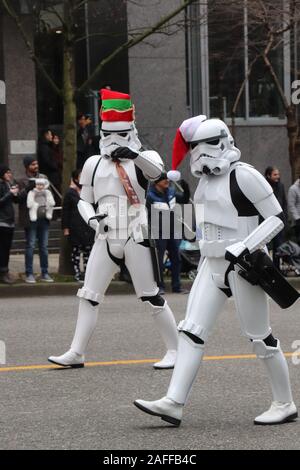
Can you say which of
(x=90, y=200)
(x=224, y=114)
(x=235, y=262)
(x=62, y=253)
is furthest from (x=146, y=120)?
(x=235, y=262)

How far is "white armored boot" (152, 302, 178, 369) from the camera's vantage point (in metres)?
8.53

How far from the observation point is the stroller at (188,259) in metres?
15.7

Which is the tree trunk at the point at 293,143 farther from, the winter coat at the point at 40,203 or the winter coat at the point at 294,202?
the winter coat at the point at 40,203

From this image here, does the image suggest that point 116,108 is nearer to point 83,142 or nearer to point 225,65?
point 83,142

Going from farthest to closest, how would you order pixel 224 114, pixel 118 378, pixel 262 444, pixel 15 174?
pixel 224 114 → pixel 15 174 → pixel 118 378 → pixel 262 444

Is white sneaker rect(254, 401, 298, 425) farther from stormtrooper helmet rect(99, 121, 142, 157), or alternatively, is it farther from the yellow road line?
stormtrooper helmet rect(99, 121, 142, 157)

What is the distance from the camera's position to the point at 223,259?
654cm

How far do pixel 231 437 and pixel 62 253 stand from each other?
32.0 ft

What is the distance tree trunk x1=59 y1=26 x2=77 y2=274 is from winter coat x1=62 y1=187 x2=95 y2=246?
58cm

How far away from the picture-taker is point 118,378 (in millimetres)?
8117

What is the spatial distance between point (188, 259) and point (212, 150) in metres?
9.24

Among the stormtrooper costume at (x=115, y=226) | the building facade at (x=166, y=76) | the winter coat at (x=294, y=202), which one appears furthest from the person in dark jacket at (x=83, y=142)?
the stormtrooper costume at (x=115, y=226)

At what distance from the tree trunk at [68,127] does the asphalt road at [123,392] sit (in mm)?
4095
